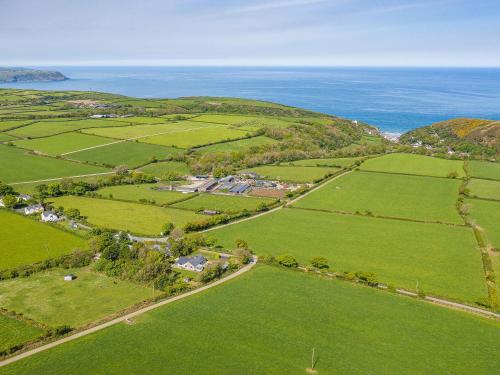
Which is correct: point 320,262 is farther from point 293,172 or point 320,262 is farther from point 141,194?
point 293,172

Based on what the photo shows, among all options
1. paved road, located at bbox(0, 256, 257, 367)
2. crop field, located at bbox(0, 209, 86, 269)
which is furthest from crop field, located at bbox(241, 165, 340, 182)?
crop field, located at bbox(0, 209, 86, 269)

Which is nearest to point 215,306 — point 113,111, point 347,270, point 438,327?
point 347,270

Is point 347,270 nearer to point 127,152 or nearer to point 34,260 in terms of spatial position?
point 34,260

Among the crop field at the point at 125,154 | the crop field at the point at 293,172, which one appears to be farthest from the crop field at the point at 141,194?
the crop field at the point at 293,172

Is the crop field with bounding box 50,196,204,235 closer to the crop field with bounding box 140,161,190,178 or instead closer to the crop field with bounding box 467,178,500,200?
the crop field with bounding box 140,161,190,178

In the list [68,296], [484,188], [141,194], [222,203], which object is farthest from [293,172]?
[68,296]

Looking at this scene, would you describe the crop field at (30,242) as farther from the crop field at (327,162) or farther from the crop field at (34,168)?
the crop field at (327,162)
